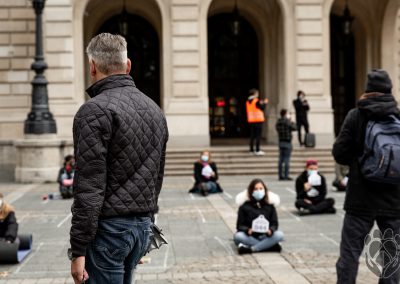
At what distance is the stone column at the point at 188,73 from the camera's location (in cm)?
2497

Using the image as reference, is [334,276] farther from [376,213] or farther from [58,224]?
[58,224]

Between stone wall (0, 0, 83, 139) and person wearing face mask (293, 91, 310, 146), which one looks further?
stone wall (0, 0, 83, 139)

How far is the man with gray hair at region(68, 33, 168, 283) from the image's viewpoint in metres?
3.89

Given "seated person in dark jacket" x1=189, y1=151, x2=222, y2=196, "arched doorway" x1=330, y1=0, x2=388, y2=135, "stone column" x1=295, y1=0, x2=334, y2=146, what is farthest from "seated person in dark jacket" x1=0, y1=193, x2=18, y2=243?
"arched doorway" x1=330, y1=0, x2=388, y2=135

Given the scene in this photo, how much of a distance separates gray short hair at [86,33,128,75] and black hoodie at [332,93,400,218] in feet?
8.00

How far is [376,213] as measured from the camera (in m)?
5.77

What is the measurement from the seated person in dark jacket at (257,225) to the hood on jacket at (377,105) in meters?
4.07

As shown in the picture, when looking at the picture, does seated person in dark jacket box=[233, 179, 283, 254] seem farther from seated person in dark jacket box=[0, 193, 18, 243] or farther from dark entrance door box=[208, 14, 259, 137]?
dark entrance door box=[208, 14, 259, 137]

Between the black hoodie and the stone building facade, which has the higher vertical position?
the stone building facade

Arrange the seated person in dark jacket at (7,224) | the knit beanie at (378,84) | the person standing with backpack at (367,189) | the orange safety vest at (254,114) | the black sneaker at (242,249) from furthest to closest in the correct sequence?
1. the orange safety vest at (254,114)
2. the black sneaker at (242,249)
3. the seated person in dark jacket at (7,224)
4. the knit beanie at (378,84)
5. the person standing with backpack at (367,189)

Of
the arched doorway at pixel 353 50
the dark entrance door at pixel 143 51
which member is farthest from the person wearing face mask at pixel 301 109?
the dark entrance door at pixel 143 51

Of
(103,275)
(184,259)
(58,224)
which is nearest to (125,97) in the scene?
(103,275)

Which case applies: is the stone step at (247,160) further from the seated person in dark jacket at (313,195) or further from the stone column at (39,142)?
the seated person in dark jacket at (313,195)

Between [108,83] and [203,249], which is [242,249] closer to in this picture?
[203,249]
